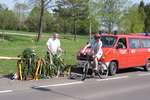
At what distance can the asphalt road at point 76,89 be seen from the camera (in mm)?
11406

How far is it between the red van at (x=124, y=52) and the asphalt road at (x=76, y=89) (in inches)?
69.7

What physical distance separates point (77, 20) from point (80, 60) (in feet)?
145

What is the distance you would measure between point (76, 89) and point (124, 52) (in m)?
6.08

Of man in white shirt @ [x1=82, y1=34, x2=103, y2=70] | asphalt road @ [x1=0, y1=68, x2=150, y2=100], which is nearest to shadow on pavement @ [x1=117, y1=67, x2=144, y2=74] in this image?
man in white shirt @ [x1=82, y1=34, x2=103, y2=70]

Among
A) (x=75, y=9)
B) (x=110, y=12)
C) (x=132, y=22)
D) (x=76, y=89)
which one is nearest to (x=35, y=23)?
(x=75, y=9)

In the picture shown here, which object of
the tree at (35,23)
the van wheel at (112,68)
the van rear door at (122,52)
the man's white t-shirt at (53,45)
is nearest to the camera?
the man's white t-shirt at (53,45)

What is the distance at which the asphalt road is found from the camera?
11.4 m

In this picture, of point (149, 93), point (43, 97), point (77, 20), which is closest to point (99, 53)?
point (149, 93)

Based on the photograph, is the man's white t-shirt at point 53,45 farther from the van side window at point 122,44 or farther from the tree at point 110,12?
the tree at point 110,12

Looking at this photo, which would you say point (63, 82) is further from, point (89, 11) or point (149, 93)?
point (89, 11)

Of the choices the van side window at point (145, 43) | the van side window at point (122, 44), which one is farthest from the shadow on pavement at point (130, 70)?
the van side window at point (122, 44)

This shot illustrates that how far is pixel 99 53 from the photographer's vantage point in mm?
16422

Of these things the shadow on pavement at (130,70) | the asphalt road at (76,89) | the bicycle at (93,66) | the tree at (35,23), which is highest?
the tree at (35,23)

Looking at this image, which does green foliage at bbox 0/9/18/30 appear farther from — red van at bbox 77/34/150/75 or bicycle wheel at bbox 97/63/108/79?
bicycle wheel at bbox 97/63/108/79
